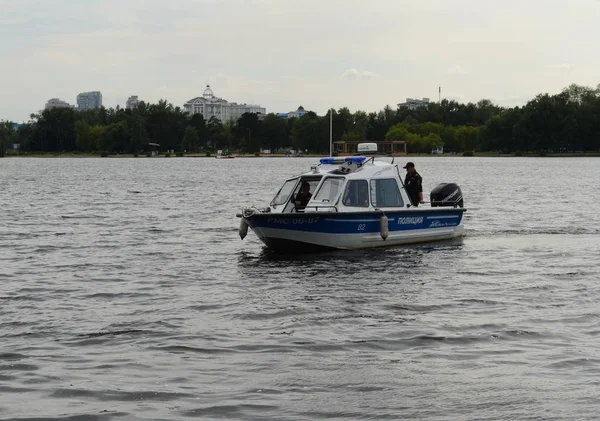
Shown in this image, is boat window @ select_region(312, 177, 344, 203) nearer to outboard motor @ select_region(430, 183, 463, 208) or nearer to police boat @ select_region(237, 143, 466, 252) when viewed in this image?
police boat @ select_region(237, 143, 466, 252)

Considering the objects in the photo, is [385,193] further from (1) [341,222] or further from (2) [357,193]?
(1) [341,222]

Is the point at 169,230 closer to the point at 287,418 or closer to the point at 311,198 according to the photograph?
the point at 311,198

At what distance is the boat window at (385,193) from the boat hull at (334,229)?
1.25 ft

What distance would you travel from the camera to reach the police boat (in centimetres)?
2578

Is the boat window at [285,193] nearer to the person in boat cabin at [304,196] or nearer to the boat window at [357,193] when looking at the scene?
the person in boat cabin at [304,196]

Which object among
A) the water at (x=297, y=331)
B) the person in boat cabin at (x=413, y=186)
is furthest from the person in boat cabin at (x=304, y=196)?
the person in boat cabin at (x=413, y=186)

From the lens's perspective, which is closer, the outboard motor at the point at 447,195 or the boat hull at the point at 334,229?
the boat hull at the point at 334,229

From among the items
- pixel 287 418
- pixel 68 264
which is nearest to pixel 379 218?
pixel 68 264

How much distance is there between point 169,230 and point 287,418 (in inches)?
1047

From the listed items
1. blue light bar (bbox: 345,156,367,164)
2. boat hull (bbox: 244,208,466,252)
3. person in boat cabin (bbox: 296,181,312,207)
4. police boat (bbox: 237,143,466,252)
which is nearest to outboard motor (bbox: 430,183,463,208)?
police boat (bbox: 237,143,466,252)

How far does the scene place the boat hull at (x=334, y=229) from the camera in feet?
84.1

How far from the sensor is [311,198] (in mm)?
26703

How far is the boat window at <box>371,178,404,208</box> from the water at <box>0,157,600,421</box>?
157 centimetres

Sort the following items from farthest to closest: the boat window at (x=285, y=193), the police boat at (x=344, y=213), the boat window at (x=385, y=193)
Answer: the boat window at (x=285, y=193)
the boat window at (x=385, y=193)
the police boat at (x=344, y=213)
